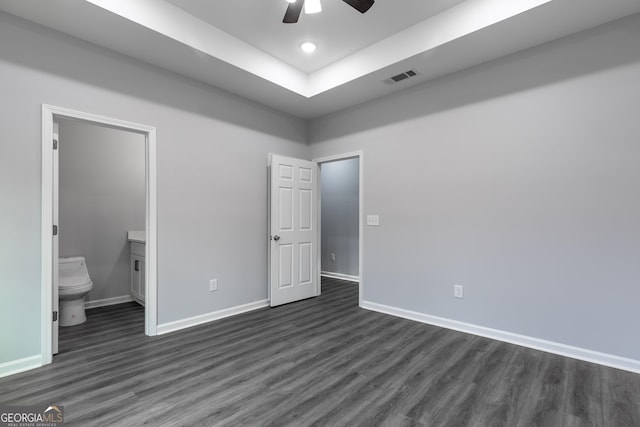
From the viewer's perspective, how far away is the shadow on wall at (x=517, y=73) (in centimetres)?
247

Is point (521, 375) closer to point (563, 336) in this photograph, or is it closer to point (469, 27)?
point (563, 336)

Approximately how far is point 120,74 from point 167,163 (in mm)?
903

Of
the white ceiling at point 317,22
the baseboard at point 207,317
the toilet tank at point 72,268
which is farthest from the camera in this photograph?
the toilet tank at point 72,268

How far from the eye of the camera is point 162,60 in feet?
9.91

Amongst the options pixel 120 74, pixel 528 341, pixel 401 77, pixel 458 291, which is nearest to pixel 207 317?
pixel 120 74

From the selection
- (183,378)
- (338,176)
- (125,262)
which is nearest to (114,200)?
(125,262)

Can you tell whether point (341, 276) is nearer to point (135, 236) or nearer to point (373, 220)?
point (373, 220)

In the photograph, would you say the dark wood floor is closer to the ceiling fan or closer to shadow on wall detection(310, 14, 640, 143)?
shadow on wall detection(310, 14, 640, 143)

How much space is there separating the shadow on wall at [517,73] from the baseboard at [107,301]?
404 centimetres

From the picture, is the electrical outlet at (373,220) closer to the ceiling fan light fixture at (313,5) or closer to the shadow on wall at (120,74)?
the shadow on wall at (120,74)

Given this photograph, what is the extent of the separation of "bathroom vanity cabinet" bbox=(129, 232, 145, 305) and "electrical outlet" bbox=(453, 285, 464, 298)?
3810 mm

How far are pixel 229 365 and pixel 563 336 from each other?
2.88 m

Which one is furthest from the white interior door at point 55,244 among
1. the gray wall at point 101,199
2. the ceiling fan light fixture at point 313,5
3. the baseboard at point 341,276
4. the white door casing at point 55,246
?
the baseboard at point 341,276

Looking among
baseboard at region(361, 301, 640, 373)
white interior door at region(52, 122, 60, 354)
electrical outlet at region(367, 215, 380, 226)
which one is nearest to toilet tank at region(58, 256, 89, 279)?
white interior door at region(52, 122, 60, 354)
